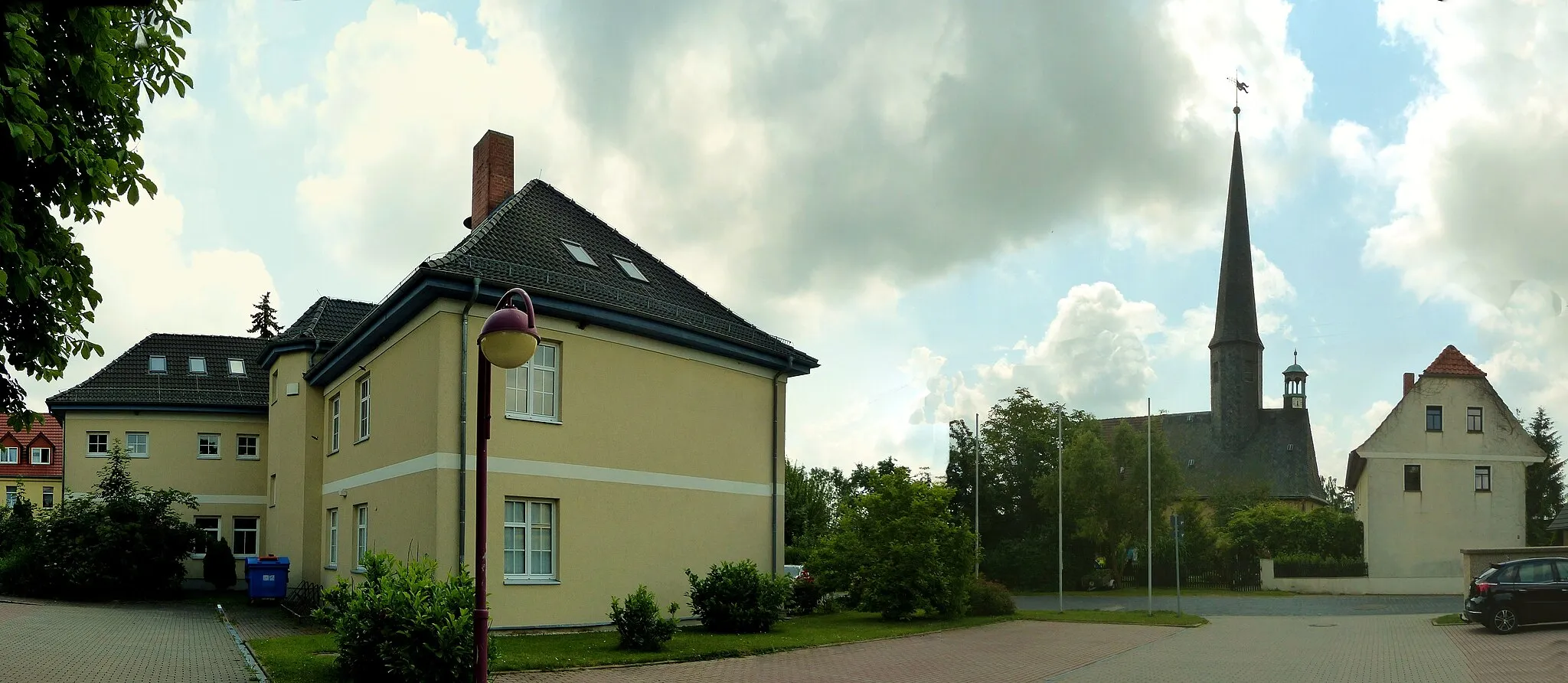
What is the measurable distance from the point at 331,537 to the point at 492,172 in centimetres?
921

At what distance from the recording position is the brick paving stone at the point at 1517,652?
52.5 feet

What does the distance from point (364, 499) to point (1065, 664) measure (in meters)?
13.6

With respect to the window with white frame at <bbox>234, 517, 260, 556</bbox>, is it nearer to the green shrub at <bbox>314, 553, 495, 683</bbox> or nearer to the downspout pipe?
the downspout pipe

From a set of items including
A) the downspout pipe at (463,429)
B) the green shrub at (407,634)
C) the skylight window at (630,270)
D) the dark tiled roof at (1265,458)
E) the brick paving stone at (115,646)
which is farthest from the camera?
the dark tiled roof at (1265,458)

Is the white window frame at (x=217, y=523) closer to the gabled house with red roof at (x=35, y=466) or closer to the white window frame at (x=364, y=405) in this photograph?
the white window frame at (x=364, y=405)

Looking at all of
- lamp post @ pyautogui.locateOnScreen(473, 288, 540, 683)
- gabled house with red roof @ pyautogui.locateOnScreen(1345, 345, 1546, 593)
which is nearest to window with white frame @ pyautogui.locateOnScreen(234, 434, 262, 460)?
lamp post @ pyautogui.locateOnScreen(473, 288, 540, 683)

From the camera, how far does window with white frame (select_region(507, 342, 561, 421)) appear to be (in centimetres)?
1950

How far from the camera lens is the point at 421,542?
61.4 ft

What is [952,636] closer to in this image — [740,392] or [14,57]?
[740,392]

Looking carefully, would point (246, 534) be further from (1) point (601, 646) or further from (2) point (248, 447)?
(1) point (601, 646)

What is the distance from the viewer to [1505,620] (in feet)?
71.8

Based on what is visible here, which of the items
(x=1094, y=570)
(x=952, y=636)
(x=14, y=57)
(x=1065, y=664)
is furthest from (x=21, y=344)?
(x=1094, y=570)

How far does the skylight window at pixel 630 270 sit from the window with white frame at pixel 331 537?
8608 mm

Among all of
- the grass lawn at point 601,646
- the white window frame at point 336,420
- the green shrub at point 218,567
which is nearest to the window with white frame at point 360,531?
the white window frame at point 336,420
